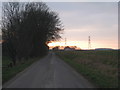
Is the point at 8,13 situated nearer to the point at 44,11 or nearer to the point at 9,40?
the point at 9,40

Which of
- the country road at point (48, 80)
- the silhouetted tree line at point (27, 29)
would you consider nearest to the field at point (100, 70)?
the country road at point (48, 80)

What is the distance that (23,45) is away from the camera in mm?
34312

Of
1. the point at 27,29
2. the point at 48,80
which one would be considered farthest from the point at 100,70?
the point at 27,29

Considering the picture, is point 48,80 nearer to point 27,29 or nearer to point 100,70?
point 100,70

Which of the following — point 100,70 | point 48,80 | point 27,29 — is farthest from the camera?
point 27,29

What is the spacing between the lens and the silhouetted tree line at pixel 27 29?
33.6 meters

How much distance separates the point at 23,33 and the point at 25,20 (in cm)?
795

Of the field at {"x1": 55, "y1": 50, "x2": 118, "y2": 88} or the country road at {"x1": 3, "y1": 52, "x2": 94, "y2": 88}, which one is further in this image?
the field at {"x1": 55, "y1": 50, "x2": 118, "y2": 88}

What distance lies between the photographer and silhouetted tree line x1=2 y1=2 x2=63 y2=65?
110 ft

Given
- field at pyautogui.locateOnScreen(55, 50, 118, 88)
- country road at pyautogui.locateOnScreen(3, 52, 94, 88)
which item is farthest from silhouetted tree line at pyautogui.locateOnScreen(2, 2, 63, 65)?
country road at pyautogui.locateOnScreen(3, 52, 94, 88)

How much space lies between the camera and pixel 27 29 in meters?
41.5

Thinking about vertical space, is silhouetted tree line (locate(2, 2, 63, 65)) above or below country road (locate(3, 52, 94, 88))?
above

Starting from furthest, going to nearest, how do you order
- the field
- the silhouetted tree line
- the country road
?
1. the silhouetted tree line
2. the field
3. the country road

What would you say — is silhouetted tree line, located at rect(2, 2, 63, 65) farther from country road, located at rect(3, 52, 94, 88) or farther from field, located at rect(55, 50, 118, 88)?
country road, located at rect(3, 52, 94, 88)
